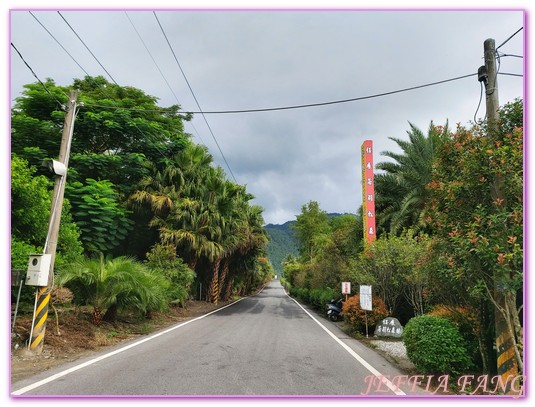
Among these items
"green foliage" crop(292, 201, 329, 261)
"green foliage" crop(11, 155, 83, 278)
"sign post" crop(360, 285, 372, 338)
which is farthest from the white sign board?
"green foliage" crop(292, 201, 329, 261)

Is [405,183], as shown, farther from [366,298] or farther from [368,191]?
[366,298]

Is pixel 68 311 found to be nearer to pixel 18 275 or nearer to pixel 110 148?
pixel 18 275

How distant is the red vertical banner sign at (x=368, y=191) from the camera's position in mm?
20203

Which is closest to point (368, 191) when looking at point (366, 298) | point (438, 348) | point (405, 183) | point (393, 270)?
point (405, 183)

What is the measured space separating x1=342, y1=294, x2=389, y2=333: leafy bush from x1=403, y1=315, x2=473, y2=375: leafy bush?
6832 mm

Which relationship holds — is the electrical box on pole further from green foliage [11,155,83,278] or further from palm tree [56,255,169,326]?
green foliage [11,155,83,278]

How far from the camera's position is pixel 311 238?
57938mm

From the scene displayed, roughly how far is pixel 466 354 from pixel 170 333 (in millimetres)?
9244

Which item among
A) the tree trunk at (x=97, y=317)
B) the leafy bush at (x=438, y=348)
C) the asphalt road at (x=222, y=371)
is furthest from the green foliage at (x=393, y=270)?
the tree trunk at (x=97, y=317)

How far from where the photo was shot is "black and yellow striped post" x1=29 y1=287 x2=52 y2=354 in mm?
8469

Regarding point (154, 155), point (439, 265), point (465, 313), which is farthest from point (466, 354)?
point (154, 155)

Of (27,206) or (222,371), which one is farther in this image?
(27,206)

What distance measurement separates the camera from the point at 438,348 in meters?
6.21

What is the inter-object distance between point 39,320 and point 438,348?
8.33 metres
